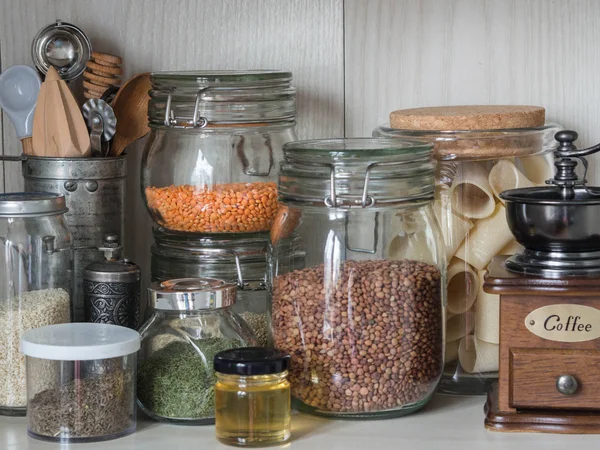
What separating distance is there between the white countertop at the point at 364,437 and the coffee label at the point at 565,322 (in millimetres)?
108

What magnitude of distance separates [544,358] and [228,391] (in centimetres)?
34

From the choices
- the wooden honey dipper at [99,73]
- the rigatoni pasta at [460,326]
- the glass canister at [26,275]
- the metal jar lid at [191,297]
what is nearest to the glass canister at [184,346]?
the metal jar lid at [191,297]

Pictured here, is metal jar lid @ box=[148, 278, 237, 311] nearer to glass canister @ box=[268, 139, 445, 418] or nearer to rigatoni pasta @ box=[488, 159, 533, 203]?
glass canister @ box=[268, 139, 445, 418]

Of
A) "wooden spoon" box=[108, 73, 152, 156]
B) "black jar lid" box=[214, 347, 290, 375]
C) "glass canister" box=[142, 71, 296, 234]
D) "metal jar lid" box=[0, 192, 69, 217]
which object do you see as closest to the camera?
"black jar lid" box=[214, 347, 290, 375]

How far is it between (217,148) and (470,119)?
0.33 metres

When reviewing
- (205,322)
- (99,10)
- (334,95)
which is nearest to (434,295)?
(205,322)

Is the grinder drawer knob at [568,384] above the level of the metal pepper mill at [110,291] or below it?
below

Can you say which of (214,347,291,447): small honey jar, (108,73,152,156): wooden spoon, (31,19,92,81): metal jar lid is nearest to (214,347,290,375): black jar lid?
(214,347,291,447): small honey jar

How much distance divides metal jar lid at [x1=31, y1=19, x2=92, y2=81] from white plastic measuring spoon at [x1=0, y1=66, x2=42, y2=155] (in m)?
0.04

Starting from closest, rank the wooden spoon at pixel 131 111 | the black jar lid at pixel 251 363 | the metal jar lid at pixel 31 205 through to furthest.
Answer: the black jar lid at pixel 251 363
the metal jar lid at pixel 31 205
the wooden spoon at pixel 131 111

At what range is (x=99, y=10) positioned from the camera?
1461mm

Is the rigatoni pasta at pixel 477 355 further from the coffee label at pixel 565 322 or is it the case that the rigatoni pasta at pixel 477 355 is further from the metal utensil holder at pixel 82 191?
the metal utensil holder at pixel 82 191

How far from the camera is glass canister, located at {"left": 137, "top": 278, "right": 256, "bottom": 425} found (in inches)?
43.3

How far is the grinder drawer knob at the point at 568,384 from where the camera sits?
42.0 inches
